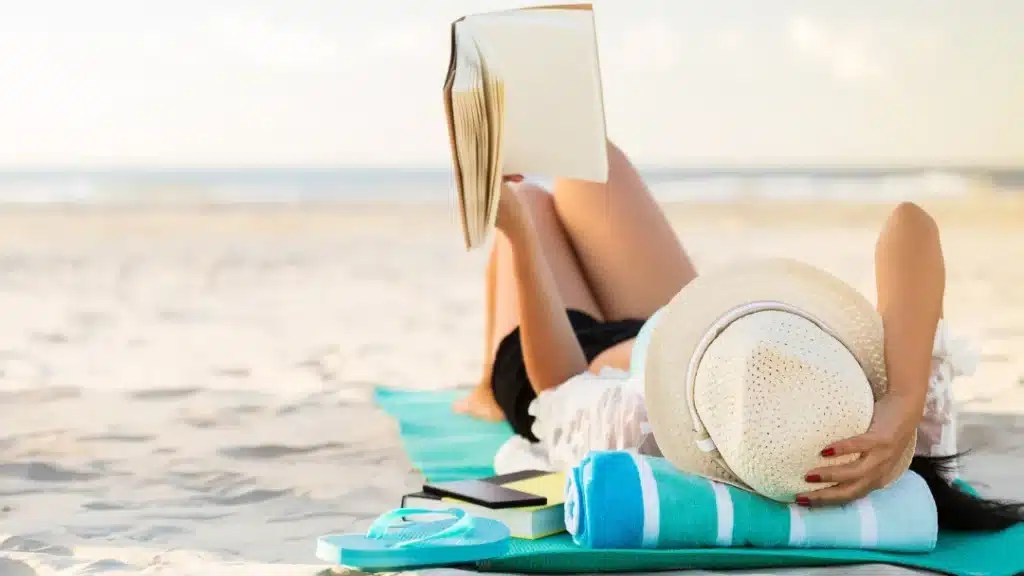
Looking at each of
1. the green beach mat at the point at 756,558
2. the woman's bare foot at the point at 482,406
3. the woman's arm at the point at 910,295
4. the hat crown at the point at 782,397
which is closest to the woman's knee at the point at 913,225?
the woman's arm at the point at 910,295

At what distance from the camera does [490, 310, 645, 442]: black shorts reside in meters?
2.73

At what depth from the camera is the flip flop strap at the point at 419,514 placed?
1.72m

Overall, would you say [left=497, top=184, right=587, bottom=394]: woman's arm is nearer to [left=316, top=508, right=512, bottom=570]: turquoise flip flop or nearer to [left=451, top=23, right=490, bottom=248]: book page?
[left=451, top=23, right=490, bottom=248]: book page

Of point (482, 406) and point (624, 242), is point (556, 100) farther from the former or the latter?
point (482, 406)

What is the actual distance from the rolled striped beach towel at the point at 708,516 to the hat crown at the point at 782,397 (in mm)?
92

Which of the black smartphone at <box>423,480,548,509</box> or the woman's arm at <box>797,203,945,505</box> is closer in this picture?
the woman's arm at <box>797,203,945,505</box>

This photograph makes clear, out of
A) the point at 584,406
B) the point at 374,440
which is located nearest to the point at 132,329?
the point at 374,440

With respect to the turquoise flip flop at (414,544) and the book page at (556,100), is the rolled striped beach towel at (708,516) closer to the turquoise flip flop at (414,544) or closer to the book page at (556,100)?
the turquoise flip flop at (414,544)

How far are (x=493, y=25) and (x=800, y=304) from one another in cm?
79

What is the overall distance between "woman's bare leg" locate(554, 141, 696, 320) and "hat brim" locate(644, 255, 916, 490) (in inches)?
44.2

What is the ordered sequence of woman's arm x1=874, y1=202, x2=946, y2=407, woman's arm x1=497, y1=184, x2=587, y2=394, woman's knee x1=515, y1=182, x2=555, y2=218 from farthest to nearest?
woman's knee x1=515, y1=182, x2=555, y2=218 → woman's arm x1=497, y1=184, x2=587, y2=394 → woman's arm x1=874, y1=202, x2=946, y2=407

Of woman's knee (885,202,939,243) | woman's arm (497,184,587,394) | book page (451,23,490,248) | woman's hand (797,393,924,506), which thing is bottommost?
woman's hand (797,393,924,506)

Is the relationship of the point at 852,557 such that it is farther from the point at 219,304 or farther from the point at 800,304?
the point at 219,304

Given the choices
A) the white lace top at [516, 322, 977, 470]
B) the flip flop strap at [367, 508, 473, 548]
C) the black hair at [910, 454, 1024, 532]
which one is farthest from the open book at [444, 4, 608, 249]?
the black hair at [910, 454, 1024, 532]
